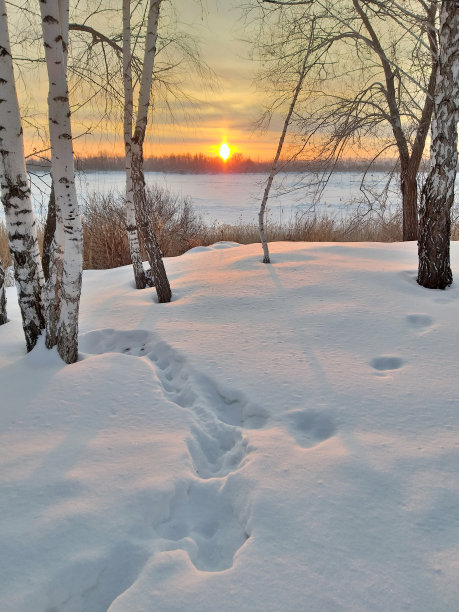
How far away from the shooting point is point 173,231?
11.2 meters

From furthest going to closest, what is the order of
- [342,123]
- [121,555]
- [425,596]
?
1. [342,123]
2. [121,555]
3. [425,596]

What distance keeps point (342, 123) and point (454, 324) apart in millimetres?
5755

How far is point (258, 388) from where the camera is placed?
254 centimetres

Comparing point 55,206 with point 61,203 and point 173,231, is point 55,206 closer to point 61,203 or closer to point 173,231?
point 61,203

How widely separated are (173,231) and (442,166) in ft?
26.7

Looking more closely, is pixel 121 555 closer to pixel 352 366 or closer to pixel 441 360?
pixel 352 366

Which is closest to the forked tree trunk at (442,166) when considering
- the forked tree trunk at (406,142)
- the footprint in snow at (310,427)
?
the footprint in snow at (310,427)

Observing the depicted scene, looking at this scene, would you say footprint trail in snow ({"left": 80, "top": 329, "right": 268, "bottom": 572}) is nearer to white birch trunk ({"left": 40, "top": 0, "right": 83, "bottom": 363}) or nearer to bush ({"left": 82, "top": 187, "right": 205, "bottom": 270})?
white birch trunk ({"left": 40, "top": 0, "right": 83, "bottom": 363})

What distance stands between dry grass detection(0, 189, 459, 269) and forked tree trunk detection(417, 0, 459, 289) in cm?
508

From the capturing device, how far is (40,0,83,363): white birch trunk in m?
2.43

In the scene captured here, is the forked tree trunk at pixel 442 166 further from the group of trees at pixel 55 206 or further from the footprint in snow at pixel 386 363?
the group of trees at pixel 55 206

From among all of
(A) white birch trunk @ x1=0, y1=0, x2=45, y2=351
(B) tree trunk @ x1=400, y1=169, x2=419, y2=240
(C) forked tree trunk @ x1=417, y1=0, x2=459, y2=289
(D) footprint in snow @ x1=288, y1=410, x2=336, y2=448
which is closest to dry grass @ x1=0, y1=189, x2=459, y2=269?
(B) tree trunk @ x1=400, y1=169, x2=419, y2=240

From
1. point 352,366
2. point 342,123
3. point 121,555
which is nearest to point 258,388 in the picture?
point 352,366

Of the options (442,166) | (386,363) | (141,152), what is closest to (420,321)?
(386,363)
